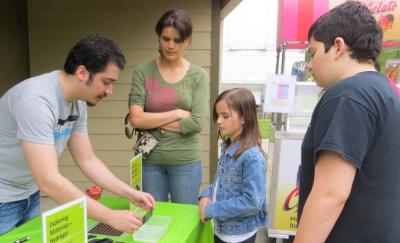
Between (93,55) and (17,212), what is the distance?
72 cm

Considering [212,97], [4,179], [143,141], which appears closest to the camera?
[4,179]

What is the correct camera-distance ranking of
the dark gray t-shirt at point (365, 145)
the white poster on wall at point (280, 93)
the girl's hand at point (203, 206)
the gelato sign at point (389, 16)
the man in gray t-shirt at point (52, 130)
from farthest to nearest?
the white poster on wall at point (280, 93), the gelato sign at point (389, 16), the girl's hand at point (203, 206), the man in gray t-shirt at point (52, 130), the dark gray t-shirt at point (365, 145)

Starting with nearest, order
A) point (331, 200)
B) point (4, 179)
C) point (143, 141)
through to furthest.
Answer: point (331, 200)
point (4, 179)
point (143, 141)

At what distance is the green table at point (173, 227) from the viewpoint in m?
1.33

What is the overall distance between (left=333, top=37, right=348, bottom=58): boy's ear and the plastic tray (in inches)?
35.4

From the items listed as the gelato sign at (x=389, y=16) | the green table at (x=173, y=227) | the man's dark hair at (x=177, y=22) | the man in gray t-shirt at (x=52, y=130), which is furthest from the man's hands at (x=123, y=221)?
the gelato sign at (x=389, y=16)

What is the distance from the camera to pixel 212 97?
133 inches

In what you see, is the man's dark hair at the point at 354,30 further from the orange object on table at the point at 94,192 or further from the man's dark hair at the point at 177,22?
the orange object on table at the point at 94,192

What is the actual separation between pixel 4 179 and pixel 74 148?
0.31 meters

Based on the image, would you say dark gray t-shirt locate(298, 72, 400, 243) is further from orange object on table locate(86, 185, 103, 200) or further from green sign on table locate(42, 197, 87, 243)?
orange object on table locate(86, 185, 103, 200)

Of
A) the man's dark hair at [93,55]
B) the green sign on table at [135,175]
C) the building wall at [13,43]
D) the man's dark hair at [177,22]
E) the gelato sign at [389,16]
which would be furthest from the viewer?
the building wall at [13,43]

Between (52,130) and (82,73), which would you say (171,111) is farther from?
(52,130)

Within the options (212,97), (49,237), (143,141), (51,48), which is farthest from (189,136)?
(51,48)

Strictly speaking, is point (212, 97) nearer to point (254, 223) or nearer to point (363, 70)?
point (254, 223)
